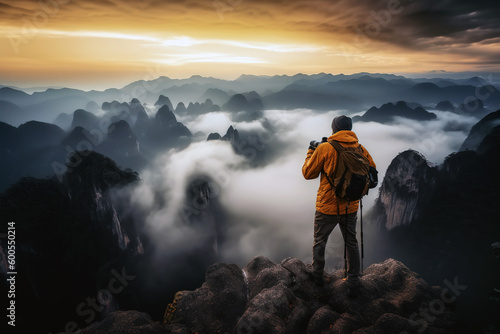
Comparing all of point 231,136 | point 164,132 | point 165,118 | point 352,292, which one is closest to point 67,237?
point 352,292

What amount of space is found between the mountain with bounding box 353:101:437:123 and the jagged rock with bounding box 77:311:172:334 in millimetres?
→ 194709

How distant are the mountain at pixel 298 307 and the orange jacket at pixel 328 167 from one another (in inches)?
89.3

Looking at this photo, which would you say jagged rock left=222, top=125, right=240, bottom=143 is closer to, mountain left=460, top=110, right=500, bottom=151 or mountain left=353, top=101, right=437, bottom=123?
mountain left=460, top=110, right=500, bottom=151

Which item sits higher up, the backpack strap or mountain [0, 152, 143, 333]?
the backpack strap

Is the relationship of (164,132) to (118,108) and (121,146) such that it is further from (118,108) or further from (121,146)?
(118,108)

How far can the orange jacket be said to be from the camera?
15.6 ft

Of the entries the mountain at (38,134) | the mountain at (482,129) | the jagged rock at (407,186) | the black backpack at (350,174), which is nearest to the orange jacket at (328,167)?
the black backpack at (350,174)

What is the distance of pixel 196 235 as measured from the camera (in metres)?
54.8

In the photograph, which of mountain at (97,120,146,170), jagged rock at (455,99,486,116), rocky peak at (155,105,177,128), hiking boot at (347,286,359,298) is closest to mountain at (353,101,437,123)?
jagged rock at (455,99,486,116)

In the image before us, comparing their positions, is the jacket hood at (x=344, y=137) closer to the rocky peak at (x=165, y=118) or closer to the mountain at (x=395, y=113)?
the rocky peak at (x=165, y=118)

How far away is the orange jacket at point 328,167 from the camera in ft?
15.6

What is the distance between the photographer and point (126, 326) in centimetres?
536

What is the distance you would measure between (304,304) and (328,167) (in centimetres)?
355

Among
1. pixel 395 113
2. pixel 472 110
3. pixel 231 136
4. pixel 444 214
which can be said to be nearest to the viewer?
pixel 444 214
